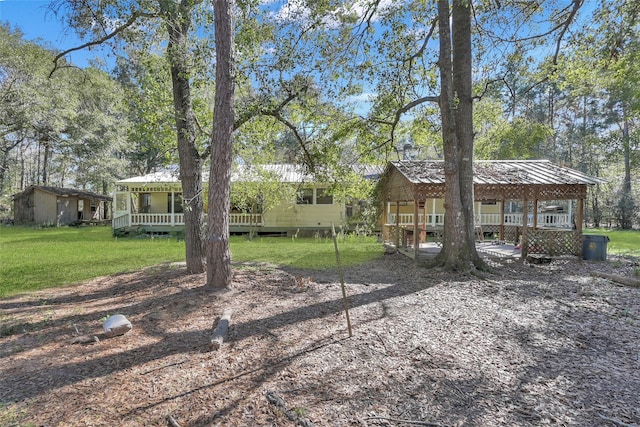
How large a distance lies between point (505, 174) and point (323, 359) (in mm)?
9931

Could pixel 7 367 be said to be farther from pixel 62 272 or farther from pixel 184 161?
pixel 62 272

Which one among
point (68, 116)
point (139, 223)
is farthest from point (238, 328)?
point (68, 116)

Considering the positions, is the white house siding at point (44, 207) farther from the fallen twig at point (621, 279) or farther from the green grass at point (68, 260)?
the fallen twig at point (621, 279)

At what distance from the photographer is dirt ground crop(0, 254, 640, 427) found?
109 inches

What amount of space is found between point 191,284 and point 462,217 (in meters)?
6.67

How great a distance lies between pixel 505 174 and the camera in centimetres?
1109

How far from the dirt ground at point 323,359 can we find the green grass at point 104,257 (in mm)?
2230

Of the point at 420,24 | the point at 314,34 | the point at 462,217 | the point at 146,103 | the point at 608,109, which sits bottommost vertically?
the point at 462,217

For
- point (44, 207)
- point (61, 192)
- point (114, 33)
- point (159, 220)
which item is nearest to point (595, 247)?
point (114, 33)

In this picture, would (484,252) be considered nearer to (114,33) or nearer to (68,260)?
(114,33)

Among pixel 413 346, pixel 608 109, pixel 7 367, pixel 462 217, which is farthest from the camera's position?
pixel 608 109

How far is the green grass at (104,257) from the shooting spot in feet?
28.5

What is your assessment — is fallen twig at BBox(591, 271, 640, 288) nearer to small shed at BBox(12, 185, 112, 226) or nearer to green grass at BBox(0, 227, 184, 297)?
green grass at BBox(0, 227, 184, 297)

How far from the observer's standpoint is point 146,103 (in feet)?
24.8
